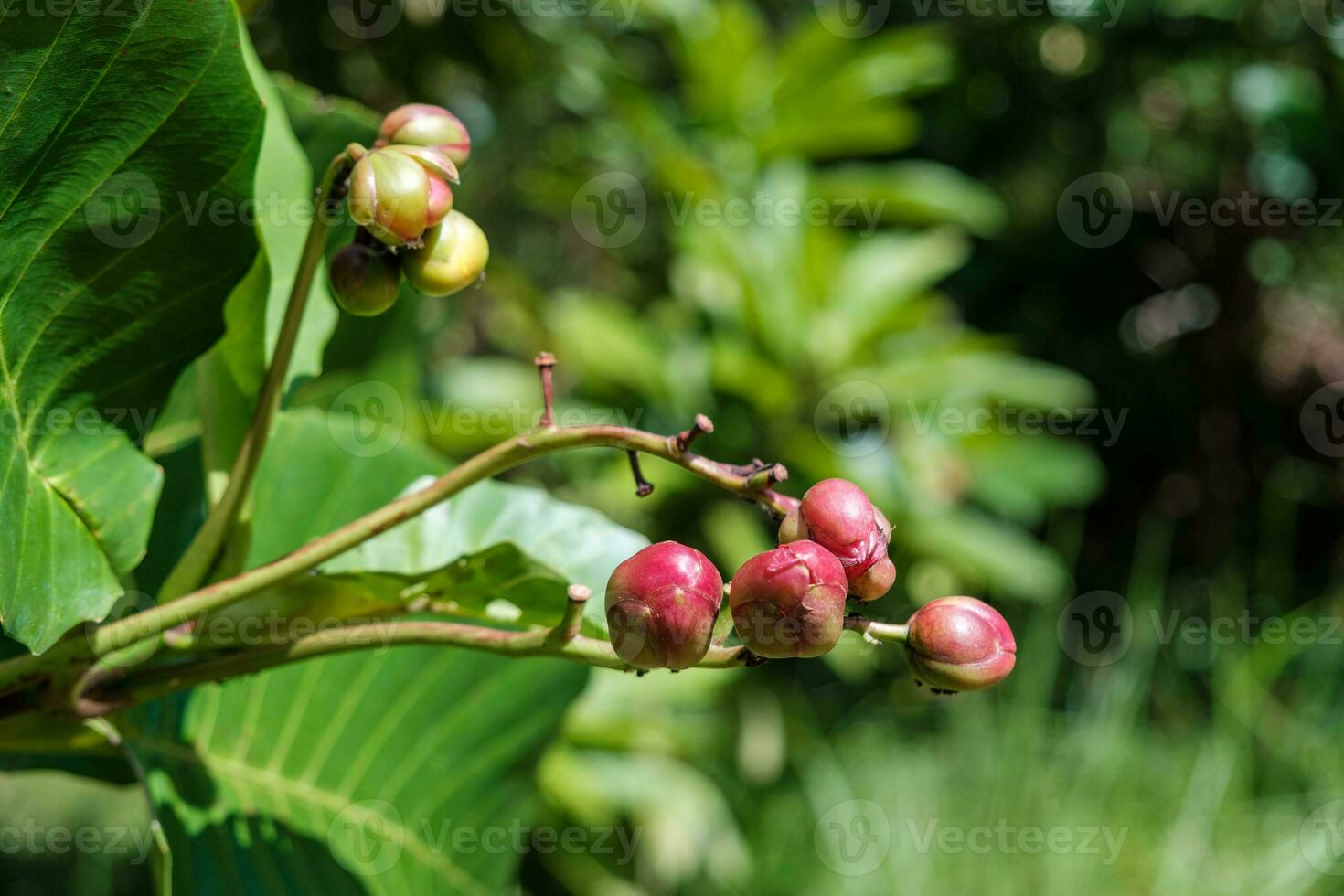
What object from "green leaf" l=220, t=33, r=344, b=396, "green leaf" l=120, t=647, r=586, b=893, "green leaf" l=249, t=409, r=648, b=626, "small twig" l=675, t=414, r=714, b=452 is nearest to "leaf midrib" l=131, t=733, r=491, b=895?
"green leaf" l=120, t=647, r=586, b=893

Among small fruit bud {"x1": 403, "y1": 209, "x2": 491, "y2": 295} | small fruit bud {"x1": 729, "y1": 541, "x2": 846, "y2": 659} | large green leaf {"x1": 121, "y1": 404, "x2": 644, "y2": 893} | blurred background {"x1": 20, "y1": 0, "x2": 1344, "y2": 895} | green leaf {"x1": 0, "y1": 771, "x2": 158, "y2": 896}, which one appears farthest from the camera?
green leaf {"x1": 0, "y1": 771, "x2": 158, "y2": 896}

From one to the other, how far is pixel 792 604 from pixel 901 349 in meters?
2.49

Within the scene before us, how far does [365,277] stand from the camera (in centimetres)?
61

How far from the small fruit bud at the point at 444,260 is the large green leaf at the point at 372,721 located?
5.9 inches

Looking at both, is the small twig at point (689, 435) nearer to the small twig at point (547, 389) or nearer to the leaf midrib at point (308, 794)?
the small twig at point (547, 389)

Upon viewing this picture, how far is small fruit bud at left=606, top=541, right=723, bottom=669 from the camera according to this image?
1.61 feet

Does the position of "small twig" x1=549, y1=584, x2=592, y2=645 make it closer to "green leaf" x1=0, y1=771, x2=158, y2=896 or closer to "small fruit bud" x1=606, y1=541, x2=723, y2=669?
"small fruit bud" x1=606, y1=541, x2=723, y2=669

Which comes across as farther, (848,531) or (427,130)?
(427,130)

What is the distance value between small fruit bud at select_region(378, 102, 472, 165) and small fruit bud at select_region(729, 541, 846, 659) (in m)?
0.30

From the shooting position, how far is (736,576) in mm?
522

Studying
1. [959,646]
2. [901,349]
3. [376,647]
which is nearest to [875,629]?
[959,646]

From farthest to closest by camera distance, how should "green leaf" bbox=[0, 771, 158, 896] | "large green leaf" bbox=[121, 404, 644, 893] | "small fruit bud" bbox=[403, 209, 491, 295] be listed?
"green leaf" bbox=[0, 771, 158, 896], "large green leaf" bbox=[121, 404, 644, 893], "small fruit bud" bbox=[403, 209, 491, 295]

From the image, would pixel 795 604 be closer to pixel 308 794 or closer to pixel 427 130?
pixel 427 130

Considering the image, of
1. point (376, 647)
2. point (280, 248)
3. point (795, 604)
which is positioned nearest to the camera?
point (795, 604)
